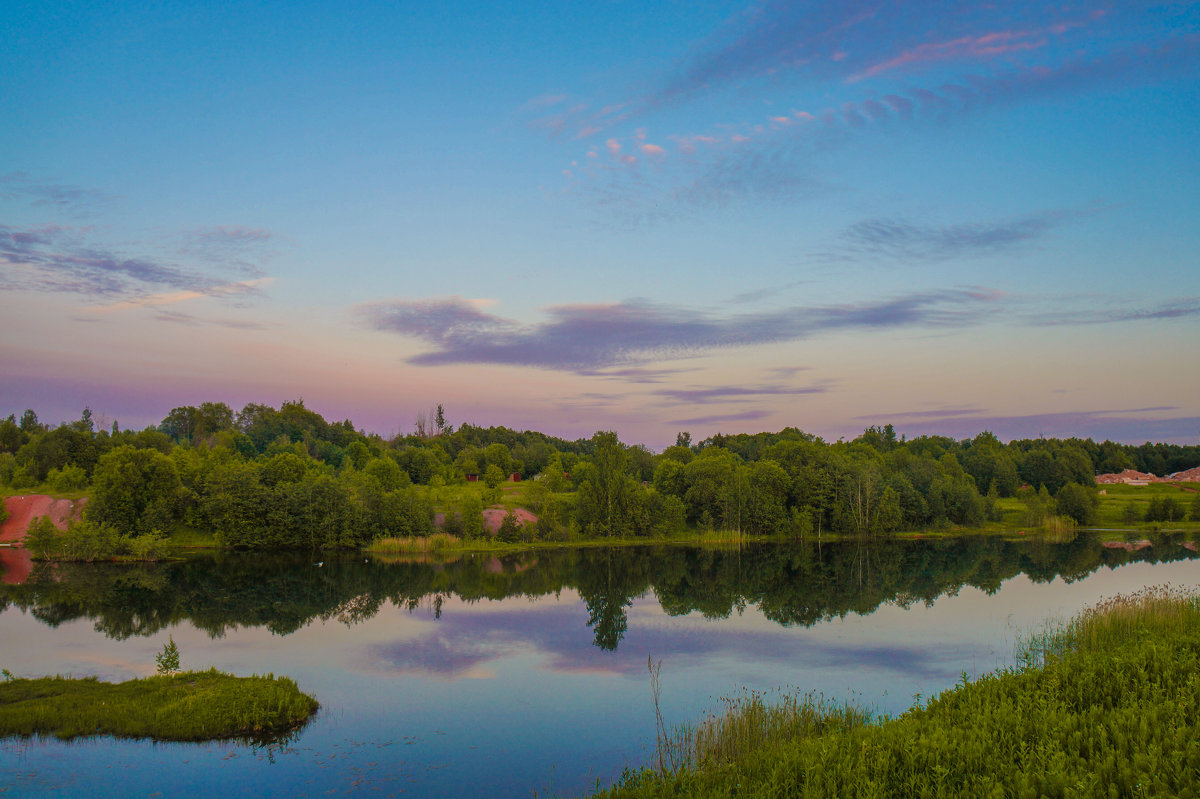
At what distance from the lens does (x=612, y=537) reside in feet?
220

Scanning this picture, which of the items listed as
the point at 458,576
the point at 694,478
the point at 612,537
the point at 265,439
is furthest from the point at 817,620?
the point at 265,439

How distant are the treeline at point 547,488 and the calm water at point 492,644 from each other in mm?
6595

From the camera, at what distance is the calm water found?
14789mm

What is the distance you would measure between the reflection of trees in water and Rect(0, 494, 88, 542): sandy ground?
12221 mm

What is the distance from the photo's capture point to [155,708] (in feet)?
55.3

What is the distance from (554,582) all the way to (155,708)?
28.2m

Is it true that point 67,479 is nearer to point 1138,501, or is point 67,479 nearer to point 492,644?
point 492,644

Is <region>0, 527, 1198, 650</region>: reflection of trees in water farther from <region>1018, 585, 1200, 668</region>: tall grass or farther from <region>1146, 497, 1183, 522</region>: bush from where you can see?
<region>1146, 497, 1183, 522</region>: bush

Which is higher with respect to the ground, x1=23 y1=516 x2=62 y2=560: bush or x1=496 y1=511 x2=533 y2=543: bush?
x1=23 y1=516 x2=62 y2=560: bush

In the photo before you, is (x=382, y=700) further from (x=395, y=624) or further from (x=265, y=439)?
(x=265, y=439)

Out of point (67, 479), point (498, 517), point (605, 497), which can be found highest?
point (67, 479)

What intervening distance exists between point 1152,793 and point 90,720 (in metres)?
19.3

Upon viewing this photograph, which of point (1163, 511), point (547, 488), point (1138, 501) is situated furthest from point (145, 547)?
point (1138, 501)

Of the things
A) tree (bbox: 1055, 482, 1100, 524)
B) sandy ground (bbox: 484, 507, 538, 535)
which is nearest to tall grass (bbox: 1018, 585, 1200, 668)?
sandy ground (bbox: 484, 507, 538, 535)
